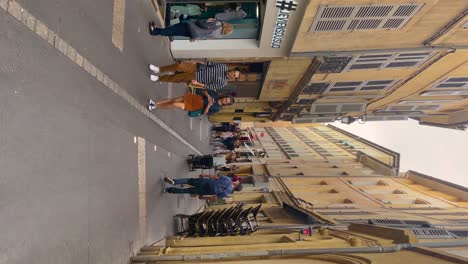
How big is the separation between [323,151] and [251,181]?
2090cm

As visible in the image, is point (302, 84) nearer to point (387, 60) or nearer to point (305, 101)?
point (305, 101)

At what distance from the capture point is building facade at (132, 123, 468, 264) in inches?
286

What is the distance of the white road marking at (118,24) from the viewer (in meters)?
7.71

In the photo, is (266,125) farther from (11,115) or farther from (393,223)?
(11,115)

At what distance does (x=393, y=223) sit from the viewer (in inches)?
520

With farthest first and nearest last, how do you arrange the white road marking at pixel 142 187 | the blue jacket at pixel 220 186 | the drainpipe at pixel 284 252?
the blue jacket at pixel 220 186
the white road marking at pixel 142 187
the drainpipe at pixel 284 252

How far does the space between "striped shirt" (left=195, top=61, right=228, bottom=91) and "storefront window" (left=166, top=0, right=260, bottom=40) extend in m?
3.04

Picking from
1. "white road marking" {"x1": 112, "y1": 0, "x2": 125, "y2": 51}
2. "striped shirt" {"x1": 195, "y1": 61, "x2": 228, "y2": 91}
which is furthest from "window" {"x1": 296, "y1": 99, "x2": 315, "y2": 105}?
"white road marking" {"x1": 112, "y1": 0, "x2": 125, "y2": 51}

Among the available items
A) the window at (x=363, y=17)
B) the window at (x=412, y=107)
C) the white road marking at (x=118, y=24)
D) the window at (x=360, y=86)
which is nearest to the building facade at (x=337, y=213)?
the white road marking at (x=118, y=24)

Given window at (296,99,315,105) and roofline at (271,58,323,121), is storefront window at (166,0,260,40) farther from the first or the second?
window at (296,99,315,105)

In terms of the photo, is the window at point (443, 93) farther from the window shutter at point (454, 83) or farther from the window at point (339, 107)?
the window at point (339, 107)

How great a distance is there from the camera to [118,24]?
26.2 feet

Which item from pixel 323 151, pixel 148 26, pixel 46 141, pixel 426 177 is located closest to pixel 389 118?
pixel 426 177

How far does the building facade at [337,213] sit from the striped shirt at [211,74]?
432cm
